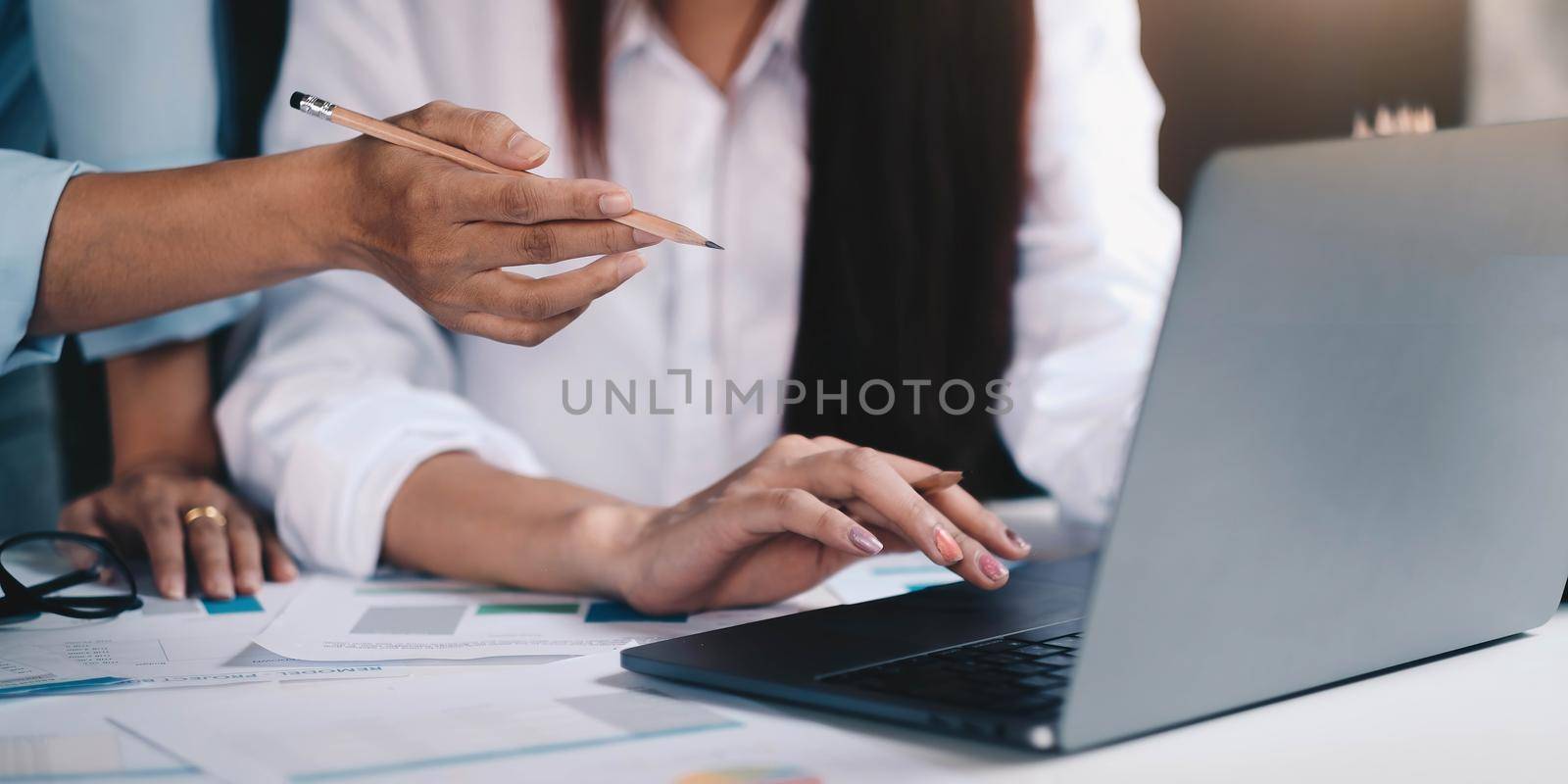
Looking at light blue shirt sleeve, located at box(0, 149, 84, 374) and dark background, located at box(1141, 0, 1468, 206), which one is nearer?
light blue shirt sleeve, located at box(0, 149, 84, 374)

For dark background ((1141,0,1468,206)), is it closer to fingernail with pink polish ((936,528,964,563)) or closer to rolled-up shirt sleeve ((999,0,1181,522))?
rolled-up shirt sleeve ((999,0,1181,522))

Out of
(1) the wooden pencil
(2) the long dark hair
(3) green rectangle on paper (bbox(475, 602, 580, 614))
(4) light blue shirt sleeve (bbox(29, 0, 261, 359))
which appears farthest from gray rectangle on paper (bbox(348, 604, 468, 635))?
(2) the long dark hair

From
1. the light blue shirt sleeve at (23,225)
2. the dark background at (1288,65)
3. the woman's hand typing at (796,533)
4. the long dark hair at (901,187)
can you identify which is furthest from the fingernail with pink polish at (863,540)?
the dark background at (1288,65)

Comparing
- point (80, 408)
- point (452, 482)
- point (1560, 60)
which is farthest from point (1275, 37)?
point (80, 408)

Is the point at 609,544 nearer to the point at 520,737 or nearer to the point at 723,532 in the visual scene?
the point at 723,532

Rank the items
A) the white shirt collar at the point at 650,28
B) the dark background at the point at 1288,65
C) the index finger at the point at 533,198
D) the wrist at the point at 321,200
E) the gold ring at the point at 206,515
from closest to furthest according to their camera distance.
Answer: the index finger at the point at 533,198 → the wrist at the point at 321,200 → the gold ring at the point at 206,515 → the white shirt collar at the point at 650,28 → the dark background at the point at 1288,65

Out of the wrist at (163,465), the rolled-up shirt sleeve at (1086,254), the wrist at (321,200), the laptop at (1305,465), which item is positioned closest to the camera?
the laptop at (1305,465)

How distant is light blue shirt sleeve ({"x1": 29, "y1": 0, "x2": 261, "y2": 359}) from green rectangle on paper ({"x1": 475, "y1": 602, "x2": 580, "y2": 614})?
0.43m

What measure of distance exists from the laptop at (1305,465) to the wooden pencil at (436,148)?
0.20m

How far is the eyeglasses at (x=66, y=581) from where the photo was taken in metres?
0.64

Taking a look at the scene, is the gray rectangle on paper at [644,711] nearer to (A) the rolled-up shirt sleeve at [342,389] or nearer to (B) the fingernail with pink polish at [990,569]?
(B) the fingernail with pink polish at [990,569]

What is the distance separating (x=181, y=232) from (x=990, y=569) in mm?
507

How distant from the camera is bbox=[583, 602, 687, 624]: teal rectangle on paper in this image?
65cm

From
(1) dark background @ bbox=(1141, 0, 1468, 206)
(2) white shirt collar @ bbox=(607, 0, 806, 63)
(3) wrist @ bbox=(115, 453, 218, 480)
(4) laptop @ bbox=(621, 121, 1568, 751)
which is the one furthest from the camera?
(1) dark background @ bbox=(1141, 0, 1468, 206)
